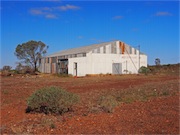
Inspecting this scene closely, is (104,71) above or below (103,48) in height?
below

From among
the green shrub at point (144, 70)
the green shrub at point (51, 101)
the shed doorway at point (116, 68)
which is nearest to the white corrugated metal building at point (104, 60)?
the shed doorway at point (116, 68)

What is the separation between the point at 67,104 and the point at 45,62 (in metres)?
48.6

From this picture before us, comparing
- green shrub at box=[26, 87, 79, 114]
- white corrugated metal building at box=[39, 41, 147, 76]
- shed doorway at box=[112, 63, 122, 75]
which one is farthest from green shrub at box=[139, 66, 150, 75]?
green shrub at box=[26, 87, 79, 114]

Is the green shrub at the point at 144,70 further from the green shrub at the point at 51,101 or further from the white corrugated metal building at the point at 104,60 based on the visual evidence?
the green shrub at the point at 51,101

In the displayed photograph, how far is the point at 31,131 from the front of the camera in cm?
599

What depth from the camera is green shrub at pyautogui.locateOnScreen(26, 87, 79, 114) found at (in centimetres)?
782

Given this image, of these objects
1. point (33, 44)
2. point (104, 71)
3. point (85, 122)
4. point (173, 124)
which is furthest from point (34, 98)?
point (33, 44)

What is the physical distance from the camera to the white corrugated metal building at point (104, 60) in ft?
131

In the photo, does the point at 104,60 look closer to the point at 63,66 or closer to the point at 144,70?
the point at 144,70

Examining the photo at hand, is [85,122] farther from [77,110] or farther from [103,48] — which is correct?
[103,48]

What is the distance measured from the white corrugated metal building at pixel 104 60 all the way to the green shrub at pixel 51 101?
1233 inches

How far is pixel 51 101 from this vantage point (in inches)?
308

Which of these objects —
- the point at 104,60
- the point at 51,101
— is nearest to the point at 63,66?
the point at 104,60

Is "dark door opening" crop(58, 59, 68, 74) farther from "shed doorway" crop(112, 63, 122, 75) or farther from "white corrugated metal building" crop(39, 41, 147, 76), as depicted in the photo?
"shed doorway" crop(112, 63, 122, 75)
